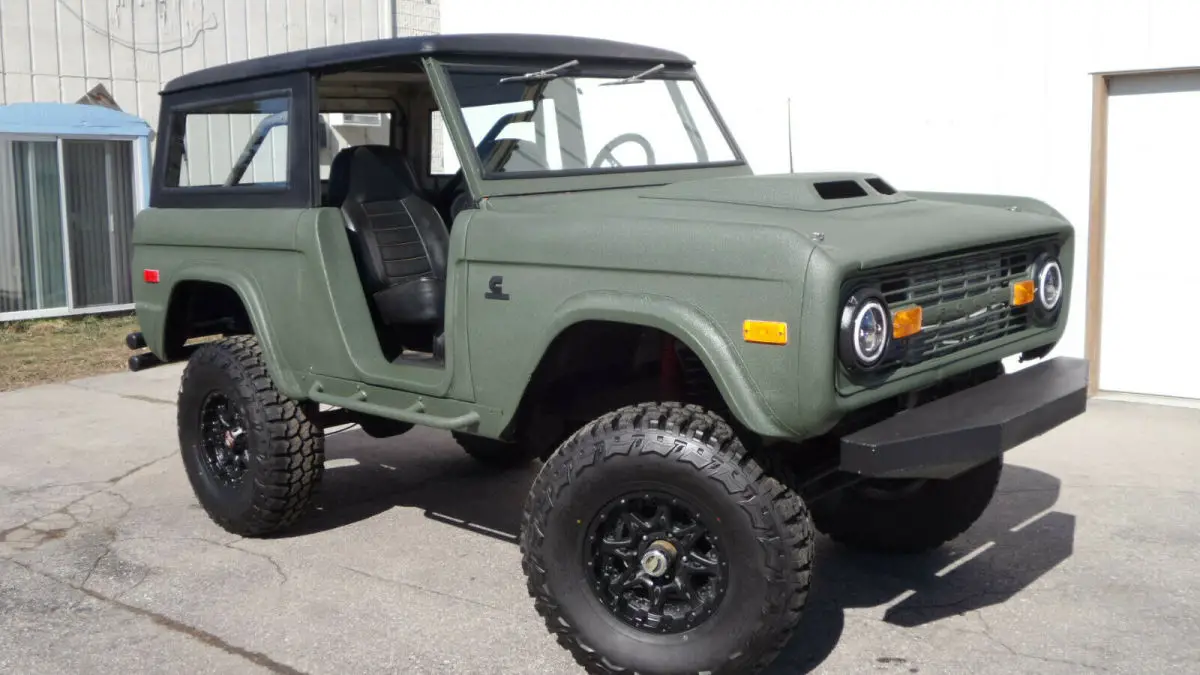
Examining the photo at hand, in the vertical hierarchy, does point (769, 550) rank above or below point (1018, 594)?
above

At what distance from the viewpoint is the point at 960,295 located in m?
3.94

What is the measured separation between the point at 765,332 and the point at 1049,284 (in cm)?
149

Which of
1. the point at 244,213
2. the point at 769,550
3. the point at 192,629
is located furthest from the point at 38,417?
the point at 769,550

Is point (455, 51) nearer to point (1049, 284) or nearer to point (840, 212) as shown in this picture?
point (840, 212)

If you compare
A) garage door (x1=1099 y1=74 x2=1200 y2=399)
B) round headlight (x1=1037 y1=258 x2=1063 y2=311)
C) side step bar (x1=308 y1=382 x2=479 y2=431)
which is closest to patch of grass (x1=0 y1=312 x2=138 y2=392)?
side step bar (x1=308 y1=382 x2=479 y2=431)

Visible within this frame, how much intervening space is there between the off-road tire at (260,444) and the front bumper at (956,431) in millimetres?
2484

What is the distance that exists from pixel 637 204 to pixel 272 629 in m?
1.91

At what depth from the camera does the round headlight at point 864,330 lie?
339 cm

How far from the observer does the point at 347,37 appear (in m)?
13.3

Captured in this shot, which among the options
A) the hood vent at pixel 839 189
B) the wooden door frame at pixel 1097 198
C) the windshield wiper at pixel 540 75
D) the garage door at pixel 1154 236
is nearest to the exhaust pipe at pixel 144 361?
the windshield wiper at pixel 540 75

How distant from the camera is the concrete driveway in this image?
13.3 ft

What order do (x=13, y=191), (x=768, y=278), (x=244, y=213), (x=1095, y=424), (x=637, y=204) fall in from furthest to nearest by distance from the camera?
(x=13, y=191), (x=1095, y=424), (x=244, y=213), (x=637, y=204), (x=768, y=278)

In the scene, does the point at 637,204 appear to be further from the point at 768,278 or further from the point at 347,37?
the point at 347,37

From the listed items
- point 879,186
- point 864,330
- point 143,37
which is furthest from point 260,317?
point 143,37
